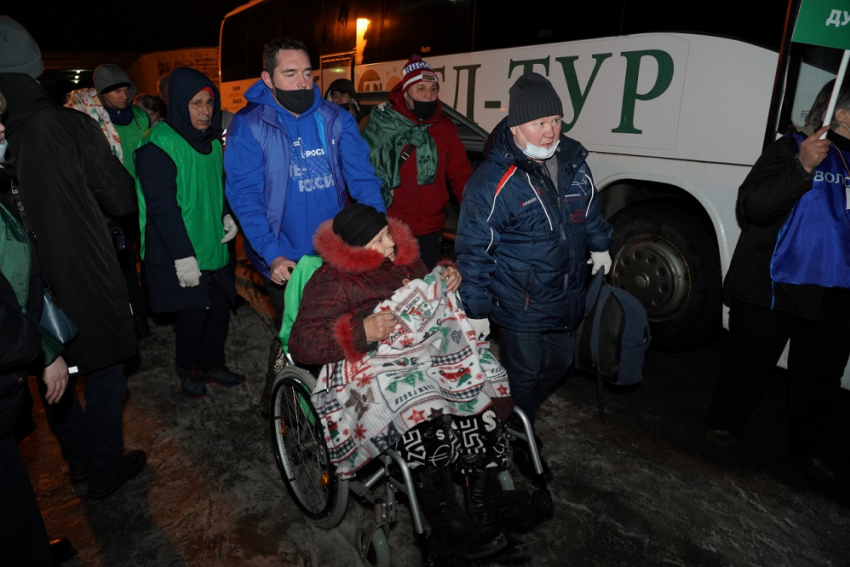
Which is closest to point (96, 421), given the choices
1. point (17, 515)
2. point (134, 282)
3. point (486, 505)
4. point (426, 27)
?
point (17, 515)

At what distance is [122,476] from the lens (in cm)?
310

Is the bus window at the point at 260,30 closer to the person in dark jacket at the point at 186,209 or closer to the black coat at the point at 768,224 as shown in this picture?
the person in dark jacket at the point at 186,209

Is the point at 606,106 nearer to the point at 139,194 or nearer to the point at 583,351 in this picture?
the point at 583,351

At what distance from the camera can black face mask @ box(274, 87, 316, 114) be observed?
9.78 ft

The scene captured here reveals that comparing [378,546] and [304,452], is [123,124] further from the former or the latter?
[378,546]

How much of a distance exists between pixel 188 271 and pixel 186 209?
391 millimetres

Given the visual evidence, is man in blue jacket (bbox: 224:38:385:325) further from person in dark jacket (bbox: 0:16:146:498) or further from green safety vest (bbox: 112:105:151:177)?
green safety vest (bbox: 112:105:151:177)

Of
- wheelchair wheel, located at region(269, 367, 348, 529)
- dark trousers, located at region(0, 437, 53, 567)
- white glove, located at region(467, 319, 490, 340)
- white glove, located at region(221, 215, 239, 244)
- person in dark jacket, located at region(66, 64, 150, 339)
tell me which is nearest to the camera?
dark trousers, located at region(0, 437, 53, 567)

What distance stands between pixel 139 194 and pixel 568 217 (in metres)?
2.53

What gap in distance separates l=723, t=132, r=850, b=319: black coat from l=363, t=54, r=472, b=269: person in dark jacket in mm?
1801

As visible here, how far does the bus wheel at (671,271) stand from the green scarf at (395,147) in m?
1.76

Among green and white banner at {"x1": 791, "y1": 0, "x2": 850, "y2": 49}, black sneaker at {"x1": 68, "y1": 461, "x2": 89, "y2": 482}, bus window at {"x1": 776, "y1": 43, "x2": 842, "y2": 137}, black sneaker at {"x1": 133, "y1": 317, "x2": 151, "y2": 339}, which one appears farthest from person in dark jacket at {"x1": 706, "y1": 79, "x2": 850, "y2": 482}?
black sneaker at {"x1": 133, "y1": 317, "x2": 151, "y2": 339}

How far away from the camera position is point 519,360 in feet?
9.69

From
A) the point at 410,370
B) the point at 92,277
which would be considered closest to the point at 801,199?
the point at 410,370
